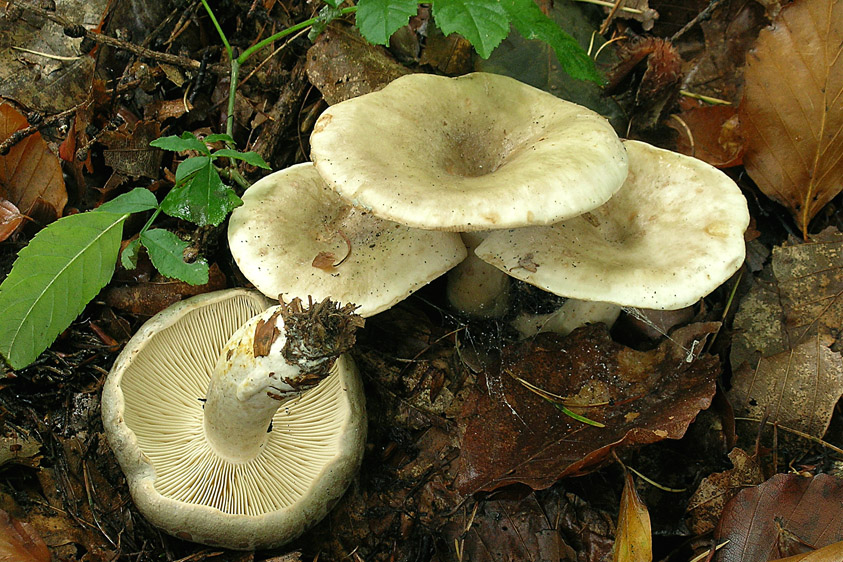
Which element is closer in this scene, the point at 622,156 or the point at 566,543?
the point at 622,156

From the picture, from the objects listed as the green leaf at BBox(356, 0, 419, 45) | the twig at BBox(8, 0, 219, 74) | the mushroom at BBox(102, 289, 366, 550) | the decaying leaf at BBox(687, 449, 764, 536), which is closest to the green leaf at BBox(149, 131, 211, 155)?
the mushroom at BBox(102, 289, 366, 550)

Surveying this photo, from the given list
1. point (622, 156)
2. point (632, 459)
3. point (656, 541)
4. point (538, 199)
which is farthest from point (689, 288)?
point (656, 541)

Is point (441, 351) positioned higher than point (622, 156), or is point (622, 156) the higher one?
point (622, 156)

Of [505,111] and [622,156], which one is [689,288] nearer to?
[622,156]

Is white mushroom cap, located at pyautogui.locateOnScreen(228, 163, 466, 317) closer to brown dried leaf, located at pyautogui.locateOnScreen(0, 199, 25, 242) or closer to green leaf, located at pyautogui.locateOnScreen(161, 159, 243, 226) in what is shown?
green leaf, located at pyautogui.locateOnScreen(161, 159, 243, 226)

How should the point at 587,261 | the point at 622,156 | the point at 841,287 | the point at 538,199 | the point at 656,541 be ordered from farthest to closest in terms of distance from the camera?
1. the point at 841,287
2. the point at 656,541
3. the point at 587,261
4. the point at 622,156
5. the point at 538,199

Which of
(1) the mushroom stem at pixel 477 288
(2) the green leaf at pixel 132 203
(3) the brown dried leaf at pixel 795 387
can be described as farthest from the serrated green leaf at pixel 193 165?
(3) the brown dried leaf at pixel 795 387
